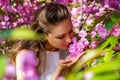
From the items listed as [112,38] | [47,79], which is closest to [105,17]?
[112,38]

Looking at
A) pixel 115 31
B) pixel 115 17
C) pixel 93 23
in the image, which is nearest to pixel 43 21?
pixel 93 23

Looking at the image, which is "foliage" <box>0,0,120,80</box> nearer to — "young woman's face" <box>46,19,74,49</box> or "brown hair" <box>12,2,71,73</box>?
"young woman's face" <box>46,19,74,49</box>

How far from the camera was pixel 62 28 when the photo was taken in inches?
87.8

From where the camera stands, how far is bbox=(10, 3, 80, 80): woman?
7.27ft

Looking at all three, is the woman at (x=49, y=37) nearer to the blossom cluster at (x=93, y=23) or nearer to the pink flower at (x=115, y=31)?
the blossom cluster at (x=93, y=23)

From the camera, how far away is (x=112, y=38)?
1888 mm

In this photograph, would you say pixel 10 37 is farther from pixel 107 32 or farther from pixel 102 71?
pixel 107 32

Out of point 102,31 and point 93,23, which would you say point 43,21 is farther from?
point 102,31

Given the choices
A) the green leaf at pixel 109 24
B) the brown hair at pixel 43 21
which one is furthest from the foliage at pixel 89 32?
the brown hair at pixel 43 21

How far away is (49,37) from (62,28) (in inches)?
3.8

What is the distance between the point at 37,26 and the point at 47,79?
434mm

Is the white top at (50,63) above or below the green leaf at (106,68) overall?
below

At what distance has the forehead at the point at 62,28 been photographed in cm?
218

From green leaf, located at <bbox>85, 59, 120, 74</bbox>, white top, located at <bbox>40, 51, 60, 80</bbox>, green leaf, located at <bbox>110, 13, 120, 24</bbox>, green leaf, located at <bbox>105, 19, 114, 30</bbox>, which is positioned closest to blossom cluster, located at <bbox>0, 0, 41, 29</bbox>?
white top, located at <bbox>40, 51, 60, 80</bbox>
